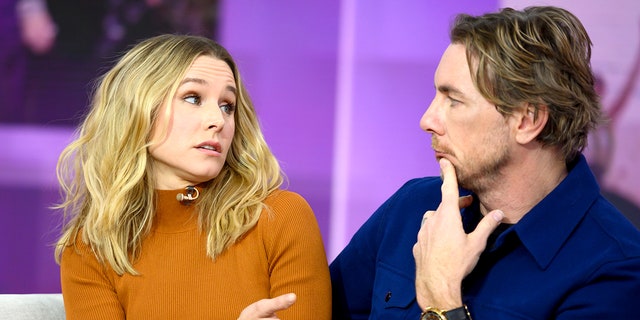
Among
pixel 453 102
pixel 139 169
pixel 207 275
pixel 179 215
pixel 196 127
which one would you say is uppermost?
pixel 453 102

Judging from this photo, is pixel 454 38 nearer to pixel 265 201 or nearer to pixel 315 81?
pixel 265 201

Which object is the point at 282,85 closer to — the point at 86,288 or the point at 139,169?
the point at 139,169

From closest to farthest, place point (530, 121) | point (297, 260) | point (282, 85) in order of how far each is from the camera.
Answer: point (530, 121)
point (297, 260)
point (282, 85)

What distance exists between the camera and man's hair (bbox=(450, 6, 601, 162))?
1.94 meters

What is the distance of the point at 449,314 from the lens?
187 cm

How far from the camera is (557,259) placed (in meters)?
1.87

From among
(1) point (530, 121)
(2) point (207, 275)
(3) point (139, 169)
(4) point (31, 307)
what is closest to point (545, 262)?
(1) point (530, 121)

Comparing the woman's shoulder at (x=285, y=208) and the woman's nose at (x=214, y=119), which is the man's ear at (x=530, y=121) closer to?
the woman's shoulder at (x=285, y=208)

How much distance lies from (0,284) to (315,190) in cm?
144

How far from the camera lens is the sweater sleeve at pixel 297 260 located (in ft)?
7.13

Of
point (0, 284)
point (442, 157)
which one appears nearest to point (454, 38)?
point (442, 157)

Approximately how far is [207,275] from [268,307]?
0.30m

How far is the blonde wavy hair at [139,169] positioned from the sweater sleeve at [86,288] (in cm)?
3

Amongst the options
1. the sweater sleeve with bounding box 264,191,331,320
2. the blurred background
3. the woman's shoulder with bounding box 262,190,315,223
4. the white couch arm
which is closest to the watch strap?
the sweater sleeve with bounding box 264,191,331,320
